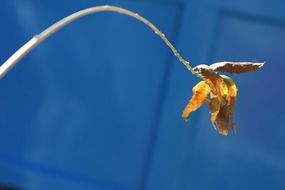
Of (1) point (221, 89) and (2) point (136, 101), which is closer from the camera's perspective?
(1) point (221, 89)

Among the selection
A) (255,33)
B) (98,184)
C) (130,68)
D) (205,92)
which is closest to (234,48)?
(255,33)

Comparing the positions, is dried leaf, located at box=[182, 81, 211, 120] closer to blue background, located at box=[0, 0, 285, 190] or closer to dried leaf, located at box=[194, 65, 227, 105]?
dried leaf, located at box=[194, 65, 227, 105]

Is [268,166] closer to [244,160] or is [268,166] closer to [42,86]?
[244,160]

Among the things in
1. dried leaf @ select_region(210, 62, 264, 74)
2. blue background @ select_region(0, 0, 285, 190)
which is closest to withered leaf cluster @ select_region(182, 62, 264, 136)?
dried leaf @ select_region(210, 62, 264, 74)

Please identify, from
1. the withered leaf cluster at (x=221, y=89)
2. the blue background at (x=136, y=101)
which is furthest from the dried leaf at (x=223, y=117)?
the blue background at (x=136, y=101)

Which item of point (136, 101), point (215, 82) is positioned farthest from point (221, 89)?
point (136, 101)

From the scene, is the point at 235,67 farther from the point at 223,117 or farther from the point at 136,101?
the point at 136,101
